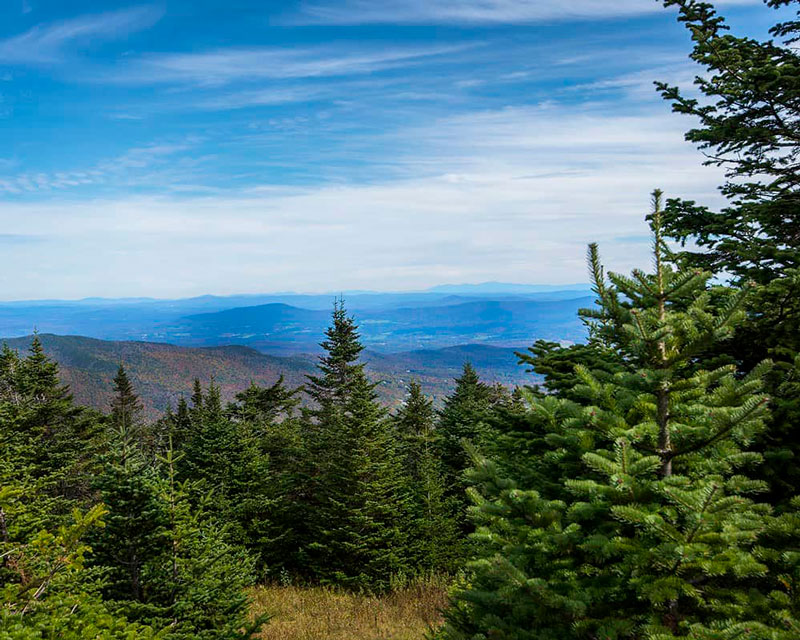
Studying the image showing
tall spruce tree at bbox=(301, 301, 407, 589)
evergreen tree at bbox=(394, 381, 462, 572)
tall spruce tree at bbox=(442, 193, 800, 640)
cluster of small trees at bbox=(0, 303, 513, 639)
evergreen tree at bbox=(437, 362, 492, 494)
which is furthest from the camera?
evergreen tree at bbox=(437, 362, 492, 494)

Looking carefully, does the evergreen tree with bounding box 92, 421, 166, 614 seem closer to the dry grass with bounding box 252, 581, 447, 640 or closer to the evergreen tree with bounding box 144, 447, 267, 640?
the evergreen tree with bounding box 144, 447, 267, 640

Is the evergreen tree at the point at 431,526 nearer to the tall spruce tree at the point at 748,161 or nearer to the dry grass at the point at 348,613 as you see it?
the dry grass at the point at 348,613

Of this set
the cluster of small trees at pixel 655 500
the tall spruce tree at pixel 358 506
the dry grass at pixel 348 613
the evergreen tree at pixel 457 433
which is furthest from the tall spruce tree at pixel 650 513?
the evergreen tree at pixel 457 433

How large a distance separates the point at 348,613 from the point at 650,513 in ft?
41.6

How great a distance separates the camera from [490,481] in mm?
5449

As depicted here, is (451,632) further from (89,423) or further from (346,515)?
(89,423)

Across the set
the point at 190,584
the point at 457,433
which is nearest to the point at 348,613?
the point at 190,584

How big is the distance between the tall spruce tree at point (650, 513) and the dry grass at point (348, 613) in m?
6.79

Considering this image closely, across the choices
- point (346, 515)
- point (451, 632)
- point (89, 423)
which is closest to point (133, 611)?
point (451, 632)

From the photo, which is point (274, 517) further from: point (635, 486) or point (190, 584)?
point (635, 486)

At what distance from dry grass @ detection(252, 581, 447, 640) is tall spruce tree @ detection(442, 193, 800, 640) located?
679 cm

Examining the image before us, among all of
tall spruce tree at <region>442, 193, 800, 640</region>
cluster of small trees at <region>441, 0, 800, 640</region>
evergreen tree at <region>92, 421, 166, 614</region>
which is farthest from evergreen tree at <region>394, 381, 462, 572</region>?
tall spruce tree at <region>442, 193, 800, 640</region>

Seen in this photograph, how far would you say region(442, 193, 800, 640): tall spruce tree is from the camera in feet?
12.4

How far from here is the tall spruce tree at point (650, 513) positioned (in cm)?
379
